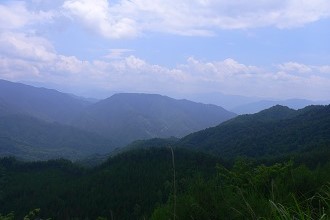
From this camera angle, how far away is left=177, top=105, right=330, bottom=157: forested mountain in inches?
4838

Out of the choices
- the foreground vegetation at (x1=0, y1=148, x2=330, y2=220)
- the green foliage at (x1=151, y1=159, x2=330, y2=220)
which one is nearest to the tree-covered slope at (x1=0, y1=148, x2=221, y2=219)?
the foreground vegetation at (x1=0, y1=148, x2=330, y2=220)

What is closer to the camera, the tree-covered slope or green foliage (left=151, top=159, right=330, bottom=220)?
green foliage (left=151, top=159, right=330, bottom=220)

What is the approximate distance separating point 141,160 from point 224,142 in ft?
184

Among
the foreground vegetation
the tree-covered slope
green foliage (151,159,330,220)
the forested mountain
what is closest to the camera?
green foliage (151,159,330,220)

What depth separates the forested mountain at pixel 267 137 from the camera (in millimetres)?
122875

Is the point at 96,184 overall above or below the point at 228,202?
below

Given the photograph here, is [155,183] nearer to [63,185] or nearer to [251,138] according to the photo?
[63,185]

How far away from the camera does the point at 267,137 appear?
147m

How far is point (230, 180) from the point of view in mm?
10531

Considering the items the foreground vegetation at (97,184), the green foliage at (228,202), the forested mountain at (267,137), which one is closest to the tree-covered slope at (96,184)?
the foreground vegetation at (97,184)

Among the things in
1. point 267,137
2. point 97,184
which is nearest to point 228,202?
point 97,184

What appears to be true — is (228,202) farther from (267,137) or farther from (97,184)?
(267,137)

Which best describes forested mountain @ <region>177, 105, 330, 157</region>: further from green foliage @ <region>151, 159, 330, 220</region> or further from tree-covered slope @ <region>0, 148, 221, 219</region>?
green foliage @ <region>151, 159, 330, 220</region>

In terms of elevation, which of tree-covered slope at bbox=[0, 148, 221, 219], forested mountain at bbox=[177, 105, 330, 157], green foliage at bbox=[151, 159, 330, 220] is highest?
green foliage at bbox=[151, 159, 330, 220]
